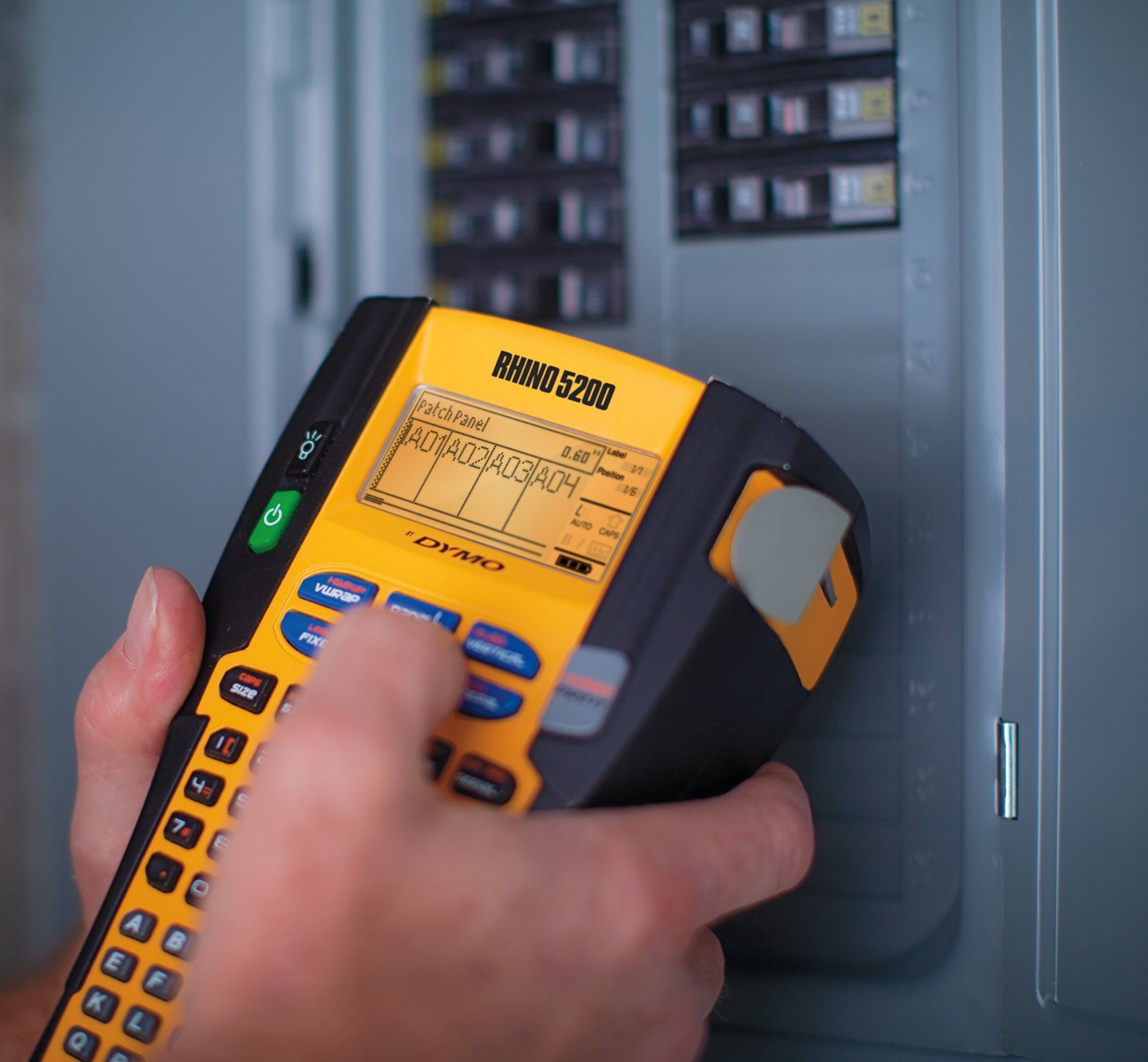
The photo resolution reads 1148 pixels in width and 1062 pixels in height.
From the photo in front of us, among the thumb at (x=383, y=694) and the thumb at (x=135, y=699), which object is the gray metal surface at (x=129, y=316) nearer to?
the thumb at (x=135, y=699)

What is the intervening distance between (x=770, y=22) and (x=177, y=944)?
69 centimetres

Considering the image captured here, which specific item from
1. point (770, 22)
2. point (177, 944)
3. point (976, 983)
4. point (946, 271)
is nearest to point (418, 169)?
point (770, 22)

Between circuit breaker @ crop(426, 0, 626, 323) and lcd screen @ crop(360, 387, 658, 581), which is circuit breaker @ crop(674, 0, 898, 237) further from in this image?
lcd screen @ crop(360, 387, 658, 581)

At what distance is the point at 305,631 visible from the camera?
54 cm

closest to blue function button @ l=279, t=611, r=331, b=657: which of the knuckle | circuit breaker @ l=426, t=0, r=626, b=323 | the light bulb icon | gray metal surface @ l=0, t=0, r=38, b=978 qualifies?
the light bulb icon

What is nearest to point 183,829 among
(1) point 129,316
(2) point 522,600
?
(2) point 522,600

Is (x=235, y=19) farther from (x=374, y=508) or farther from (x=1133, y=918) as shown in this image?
(x=1133, y=918)

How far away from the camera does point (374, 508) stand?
573 mm

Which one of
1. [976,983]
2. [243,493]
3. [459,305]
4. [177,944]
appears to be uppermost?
[459,305]

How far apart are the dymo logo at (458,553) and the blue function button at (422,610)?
3cm

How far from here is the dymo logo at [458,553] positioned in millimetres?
534

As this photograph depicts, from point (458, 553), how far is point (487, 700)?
9 centimetres

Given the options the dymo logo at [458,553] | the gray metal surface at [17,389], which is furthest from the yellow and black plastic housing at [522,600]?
the gray metal surface at [17,389]

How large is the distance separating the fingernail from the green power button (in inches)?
2.4
